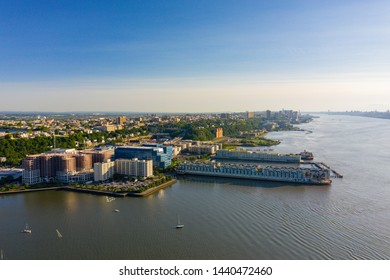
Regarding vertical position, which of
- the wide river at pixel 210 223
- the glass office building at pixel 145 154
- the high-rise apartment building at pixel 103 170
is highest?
the glass office building at pixel 145 154

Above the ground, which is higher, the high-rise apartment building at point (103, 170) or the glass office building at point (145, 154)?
the glass office building at point (145, 154)

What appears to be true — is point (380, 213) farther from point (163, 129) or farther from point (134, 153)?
point (163, 129)

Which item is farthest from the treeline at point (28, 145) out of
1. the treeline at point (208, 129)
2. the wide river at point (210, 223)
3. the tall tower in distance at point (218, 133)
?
the tall tower in distance at point (218, 133)

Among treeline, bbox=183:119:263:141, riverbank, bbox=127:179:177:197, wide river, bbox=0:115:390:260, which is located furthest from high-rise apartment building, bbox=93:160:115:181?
treeline, bbox=183:119:263:141

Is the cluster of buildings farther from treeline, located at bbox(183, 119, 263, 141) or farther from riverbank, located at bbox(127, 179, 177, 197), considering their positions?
treeline, located at bbox(183, 119, 263, 141)

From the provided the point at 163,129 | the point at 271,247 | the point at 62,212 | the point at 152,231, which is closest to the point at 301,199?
the point at 271,247

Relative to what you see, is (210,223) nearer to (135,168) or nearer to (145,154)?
(135,168)

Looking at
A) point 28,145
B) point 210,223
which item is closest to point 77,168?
point 28,145

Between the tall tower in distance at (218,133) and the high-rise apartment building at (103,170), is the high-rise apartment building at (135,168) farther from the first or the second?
the tall tower in distance at (218,133)
